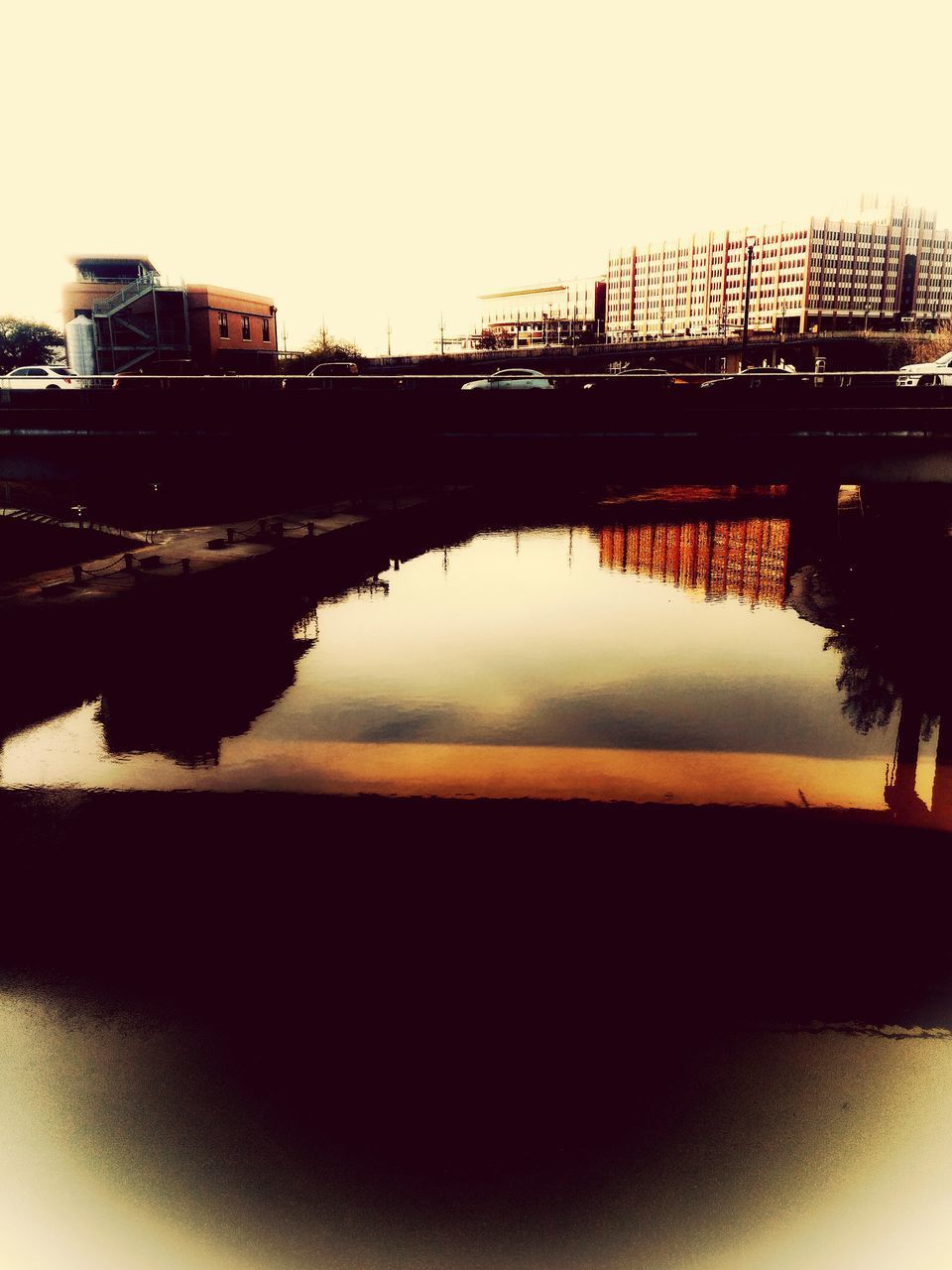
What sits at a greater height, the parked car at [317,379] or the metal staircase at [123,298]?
the metal staircase at [123,298]

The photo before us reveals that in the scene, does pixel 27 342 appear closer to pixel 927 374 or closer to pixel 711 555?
pixel 711 555

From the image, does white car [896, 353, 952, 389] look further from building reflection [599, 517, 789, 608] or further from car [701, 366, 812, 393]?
building reflection [599, 517, 789, 608]

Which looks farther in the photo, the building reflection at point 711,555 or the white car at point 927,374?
the building reflection at point 711,555

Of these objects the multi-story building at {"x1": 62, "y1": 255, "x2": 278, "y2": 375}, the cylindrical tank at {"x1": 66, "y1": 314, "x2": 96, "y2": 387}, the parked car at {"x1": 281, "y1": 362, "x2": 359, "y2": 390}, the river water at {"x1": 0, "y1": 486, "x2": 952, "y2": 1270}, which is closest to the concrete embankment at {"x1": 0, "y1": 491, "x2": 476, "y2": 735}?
the river water at {"x1": 0, "y1": 486, "x2": 952, "y2": 1270}

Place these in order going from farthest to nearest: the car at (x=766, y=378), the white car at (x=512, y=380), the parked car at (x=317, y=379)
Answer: the white car at (x=512, y=380) → the parked car at (x=317, y=379) → the car at (x=766, y=378)

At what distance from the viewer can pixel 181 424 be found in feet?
58.2

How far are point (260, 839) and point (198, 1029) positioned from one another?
622 cm

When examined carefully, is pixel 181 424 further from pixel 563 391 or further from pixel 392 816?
pixel 392 816

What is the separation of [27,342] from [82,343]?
117 feet

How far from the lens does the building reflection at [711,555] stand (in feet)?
147

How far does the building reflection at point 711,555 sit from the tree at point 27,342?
7278 cm

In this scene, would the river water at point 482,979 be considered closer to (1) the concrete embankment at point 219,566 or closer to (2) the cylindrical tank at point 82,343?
(1) the concrete embankment at point 219,566

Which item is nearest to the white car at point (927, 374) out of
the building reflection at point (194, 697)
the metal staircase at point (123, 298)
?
the building reflection at point (194, 697)

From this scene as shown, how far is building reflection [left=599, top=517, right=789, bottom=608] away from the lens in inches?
1767
